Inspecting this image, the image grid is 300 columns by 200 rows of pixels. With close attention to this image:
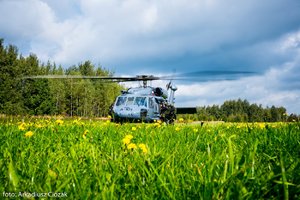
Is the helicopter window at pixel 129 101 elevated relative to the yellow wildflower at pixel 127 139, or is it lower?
elevated

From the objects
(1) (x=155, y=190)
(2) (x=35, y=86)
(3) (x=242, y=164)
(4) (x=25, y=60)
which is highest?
(4) (x=25, y=60)

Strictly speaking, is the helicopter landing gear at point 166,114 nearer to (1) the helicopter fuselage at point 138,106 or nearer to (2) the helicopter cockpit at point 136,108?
(1) the helicopter fuselage at point 138,106

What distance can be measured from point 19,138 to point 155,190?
10.2 feet

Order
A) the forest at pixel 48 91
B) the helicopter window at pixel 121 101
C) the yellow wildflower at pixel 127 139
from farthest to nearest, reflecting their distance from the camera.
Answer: the forest at pixel 48 91, the helicopter window at pixel 121 101, the yellow wildflower at pixel 127 139

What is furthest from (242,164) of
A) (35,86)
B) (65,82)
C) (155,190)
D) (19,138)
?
(65,82)

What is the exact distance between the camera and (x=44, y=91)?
68188mm

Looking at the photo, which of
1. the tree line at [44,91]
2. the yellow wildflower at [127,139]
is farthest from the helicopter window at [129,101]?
the tree line at [44,91]

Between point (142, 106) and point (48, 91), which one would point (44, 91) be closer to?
point (48, 91)

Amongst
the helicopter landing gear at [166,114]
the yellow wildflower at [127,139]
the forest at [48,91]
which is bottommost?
the yellow wildflower at [127,139]

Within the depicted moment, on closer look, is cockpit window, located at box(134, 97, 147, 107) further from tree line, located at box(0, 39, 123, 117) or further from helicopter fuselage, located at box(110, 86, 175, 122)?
tree line, located at box(0, 39, 123, 117)

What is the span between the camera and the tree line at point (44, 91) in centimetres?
5694

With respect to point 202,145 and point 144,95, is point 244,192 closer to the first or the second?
point 202,145

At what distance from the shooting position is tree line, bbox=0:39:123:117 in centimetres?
5694

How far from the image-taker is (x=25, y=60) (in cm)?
7369
